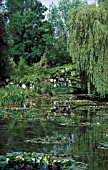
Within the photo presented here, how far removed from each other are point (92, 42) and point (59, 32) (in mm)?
23634

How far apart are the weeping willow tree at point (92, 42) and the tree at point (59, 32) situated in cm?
1759

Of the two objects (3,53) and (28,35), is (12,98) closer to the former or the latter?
(3,53)

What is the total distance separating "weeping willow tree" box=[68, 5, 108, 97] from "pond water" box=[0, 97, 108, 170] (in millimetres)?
6153

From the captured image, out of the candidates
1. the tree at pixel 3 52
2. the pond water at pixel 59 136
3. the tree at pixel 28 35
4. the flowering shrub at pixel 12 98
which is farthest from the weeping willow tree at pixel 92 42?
the tree at pixel 28 35

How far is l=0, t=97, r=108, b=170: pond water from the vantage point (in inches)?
283

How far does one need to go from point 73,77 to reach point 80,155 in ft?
71.1

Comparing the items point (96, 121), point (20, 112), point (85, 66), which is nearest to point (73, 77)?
point (85, 66)

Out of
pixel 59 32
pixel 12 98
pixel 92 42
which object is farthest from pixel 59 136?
pixel 59 32

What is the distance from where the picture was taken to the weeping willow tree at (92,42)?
19.3 metres

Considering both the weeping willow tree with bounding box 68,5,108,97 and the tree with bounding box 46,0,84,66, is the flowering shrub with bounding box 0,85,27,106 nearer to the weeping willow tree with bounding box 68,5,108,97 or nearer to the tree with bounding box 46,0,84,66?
the weeping willow tree with bounding box 68,5,108,97

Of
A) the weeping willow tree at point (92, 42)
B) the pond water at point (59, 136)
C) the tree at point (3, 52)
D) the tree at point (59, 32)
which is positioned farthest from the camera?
the tree at point (59, 32)

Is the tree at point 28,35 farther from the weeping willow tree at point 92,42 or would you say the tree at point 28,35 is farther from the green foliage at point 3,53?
the weeping willow tree at point 92,42

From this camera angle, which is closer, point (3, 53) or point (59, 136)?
point (59, 136)

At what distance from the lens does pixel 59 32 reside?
1684 inches
